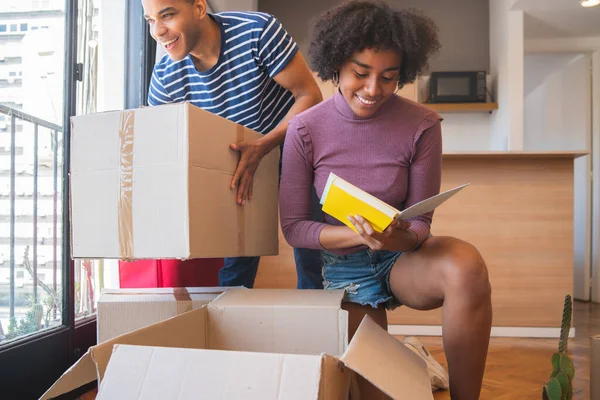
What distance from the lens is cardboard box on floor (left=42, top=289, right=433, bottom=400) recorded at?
593mm

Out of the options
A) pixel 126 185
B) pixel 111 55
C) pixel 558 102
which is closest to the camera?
pixel 126 185

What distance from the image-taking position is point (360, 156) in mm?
1158

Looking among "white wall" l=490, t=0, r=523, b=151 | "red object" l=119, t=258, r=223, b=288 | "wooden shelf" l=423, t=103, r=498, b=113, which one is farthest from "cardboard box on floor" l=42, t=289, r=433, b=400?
"wooden shelf" l=423, t=103, r=498, b=113

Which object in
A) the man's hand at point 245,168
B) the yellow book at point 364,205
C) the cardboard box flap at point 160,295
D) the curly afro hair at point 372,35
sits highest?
the curly afro hair at point 372,35

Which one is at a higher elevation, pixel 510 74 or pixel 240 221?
pixel 510 74

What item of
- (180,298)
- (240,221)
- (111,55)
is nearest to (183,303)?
(180,298)

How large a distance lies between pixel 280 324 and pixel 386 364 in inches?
11.7

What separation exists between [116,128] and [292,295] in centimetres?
45

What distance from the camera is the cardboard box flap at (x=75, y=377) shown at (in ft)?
2.22

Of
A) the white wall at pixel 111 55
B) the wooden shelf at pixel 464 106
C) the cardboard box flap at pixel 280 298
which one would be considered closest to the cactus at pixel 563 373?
the cardboard box flap at pixel 280 298

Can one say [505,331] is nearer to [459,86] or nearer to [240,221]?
[240,221]

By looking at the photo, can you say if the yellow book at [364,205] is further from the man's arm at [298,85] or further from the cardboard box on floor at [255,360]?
the man's arm at [298,85]

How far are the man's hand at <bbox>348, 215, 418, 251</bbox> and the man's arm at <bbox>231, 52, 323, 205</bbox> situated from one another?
0.95ft

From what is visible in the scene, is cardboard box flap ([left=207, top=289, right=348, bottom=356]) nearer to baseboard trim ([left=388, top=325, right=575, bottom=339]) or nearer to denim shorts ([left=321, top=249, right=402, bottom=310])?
denim shorts ([left=321, top=249, right=402, bottom=310])
